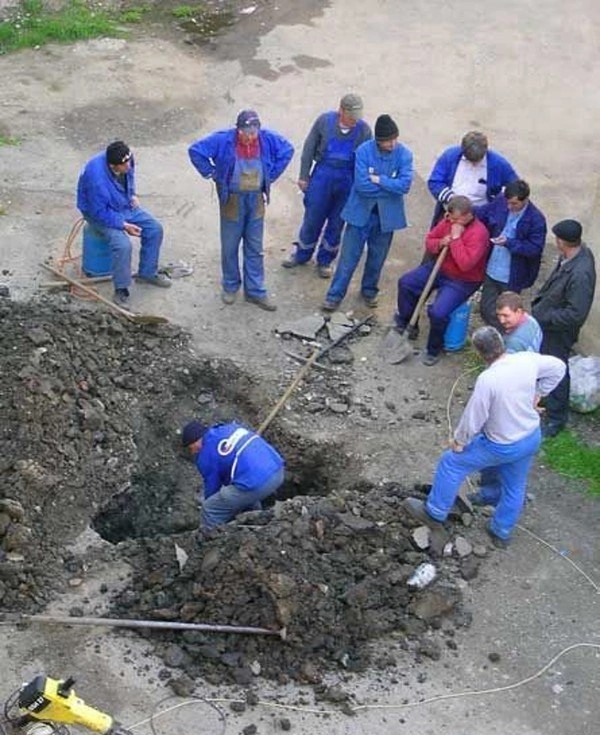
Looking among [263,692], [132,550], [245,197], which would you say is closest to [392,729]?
[263,692]

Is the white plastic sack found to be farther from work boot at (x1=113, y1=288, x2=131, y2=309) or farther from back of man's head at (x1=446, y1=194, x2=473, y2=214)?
work boot at (x1=113, y1=288, x2=131, y2=309)

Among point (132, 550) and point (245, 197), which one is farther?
point (245, 197)

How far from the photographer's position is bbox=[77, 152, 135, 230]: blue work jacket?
10.0 meters

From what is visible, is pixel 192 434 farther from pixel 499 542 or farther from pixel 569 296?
pixel 569 296

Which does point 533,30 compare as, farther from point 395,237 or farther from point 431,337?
point 431,337

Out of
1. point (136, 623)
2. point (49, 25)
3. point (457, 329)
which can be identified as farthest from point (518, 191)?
point (49, 25)

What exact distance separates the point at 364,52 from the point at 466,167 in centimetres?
606

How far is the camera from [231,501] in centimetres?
833

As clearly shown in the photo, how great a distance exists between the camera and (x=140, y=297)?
10.7 m

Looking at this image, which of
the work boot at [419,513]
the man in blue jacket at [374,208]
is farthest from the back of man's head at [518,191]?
the work boot at [419,513]

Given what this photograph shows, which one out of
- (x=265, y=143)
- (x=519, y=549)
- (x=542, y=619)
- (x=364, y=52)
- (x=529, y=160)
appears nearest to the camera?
(x=542, y=619)

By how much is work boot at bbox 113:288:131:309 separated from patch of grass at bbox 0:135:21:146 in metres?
3.48

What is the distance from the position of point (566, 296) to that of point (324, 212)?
2991mm

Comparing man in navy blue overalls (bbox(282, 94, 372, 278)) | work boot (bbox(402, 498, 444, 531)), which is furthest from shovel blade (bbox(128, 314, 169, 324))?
work boot (bbox(402, 498, 444, 531))
